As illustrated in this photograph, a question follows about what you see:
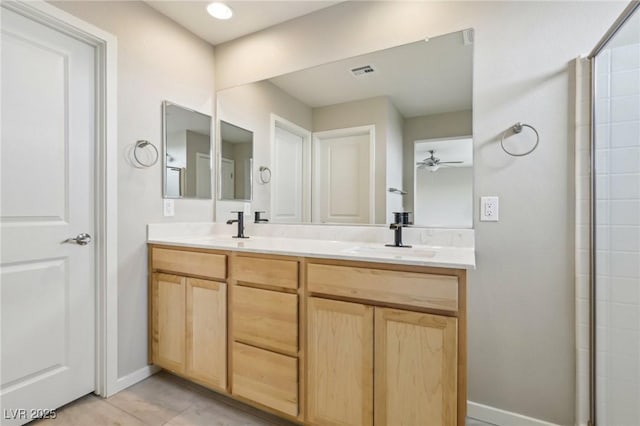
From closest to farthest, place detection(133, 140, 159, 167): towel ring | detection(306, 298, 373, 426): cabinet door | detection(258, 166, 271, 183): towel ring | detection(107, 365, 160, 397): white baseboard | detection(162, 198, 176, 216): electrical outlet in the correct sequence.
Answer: detection(306, 298, 373, 426): cabinet door
detection(107, 365, 160, 397): white baseboard
detection(133, 140, 159, 167): towel ring
detection(162, 198, 176, 216): electrical outlet
detection(258, 166, 271, 183): towel ring

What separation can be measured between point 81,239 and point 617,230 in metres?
2.66

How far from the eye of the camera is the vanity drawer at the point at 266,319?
1.44 meters

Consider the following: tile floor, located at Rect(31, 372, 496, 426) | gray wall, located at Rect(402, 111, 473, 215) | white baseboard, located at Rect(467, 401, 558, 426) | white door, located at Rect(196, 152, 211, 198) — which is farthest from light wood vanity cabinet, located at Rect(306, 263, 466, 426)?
white door, located at Rect(196, 152, 211, 198)

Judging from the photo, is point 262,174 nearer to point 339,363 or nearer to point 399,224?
point 399,224

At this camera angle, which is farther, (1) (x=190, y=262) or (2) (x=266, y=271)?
(1) (x=190, y=262)

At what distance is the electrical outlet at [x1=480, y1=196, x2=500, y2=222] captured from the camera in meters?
1.57

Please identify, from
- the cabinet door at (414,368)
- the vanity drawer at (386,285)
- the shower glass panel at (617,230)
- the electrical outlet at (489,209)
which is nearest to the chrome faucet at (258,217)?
the vanity drawer at (386,285)

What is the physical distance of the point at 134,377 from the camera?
74.7 inches

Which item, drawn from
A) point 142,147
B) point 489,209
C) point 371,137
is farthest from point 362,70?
point 142,147

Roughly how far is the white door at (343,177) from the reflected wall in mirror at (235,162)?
582 mm

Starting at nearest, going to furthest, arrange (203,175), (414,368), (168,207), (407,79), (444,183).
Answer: (414,368), (444,183), (407,79), (168,207), (203,175)

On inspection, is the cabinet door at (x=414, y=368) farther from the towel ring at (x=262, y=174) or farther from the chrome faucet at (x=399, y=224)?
the towel ring at (x=262, y=174)

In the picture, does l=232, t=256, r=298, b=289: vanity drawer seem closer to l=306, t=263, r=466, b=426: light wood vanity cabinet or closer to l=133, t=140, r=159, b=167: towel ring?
l=306, t=263, r=466, b=426: light wood vanity cabinet

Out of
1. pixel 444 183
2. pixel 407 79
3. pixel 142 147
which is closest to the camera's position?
pixel 444 183
